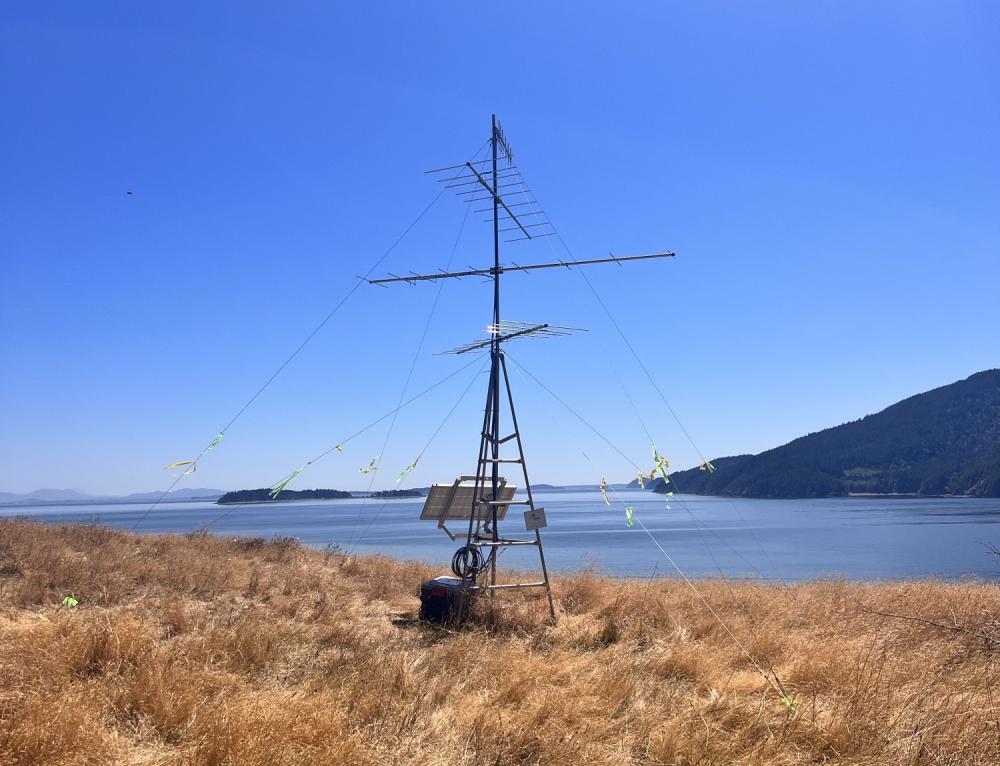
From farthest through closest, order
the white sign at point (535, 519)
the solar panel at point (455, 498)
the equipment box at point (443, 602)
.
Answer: the solar panel at point (455, 498) → the white sign at point (535, 519) → the equipment box at point (443, 602)

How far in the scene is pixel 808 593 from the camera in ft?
46.8

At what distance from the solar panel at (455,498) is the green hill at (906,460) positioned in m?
161

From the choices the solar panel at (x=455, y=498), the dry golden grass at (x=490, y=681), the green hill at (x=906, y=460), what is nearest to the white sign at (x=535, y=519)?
the solar panel at (x=455, y=498)

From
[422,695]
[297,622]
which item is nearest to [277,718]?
[422,695]

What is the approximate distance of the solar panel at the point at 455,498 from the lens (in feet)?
41.2

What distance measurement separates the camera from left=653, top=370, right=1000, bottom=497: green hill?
16025cm

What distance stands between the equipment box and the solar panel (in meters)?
1.23

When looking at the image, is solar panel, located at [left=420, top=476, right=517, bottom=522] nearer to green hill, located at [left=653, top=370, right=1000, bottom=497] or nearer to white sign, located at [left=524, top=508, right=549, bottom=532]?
white sign, located at [left=524, top=508, right=549, bottom=532]

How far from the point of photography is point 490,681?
7.48m

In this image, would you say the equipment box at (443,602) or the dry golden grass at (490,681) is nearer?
the dry golden grass at (490,681)

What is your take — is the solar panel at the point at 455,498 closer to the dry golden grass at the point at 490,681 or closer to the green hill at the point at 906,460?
the dry golden grass at the point at 490,681

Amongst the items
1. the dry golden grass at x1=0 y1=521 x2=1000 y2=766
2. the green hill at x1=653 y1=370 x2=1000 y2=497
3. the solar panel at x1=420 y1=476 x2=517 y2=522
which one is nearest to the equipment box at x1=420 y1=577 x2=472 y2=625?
the dry golden grass at x1=0 y1=521 x2=1000 y2=766

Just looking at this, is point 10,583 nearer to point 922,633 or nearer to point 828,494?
point 922,633

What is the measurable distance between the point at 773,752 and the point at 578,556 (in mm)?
39427
